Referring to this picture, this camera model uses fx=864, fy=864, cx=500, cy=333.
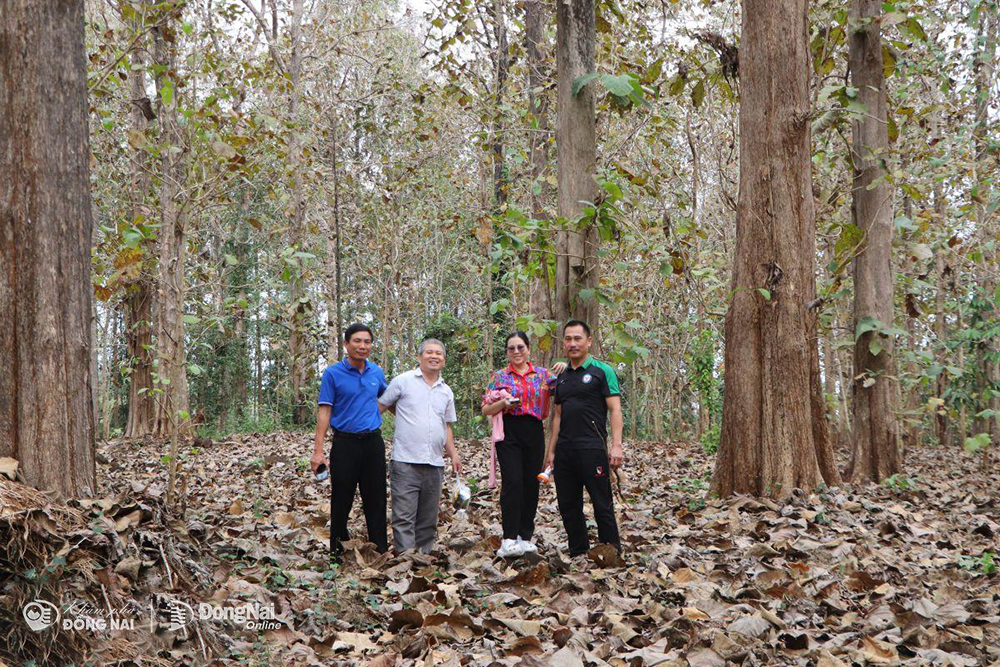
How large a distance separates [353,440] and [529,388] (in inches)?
58.5

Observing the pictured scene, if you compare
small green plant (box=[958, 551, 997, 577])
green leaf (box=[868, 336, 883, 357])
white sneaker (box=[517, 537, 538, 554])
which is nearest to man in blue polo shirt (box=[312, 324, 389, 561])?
white sneaker (box=[517, 537, 538, 554])

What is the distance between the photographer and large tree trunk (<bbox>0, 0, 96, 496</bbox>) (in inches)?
183

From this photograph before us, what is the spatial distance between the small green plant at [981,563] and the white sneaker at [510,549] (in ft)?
10.1

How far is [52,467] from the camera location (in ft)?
15.3

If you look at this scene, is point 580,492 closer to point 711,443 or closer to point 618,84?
point 618,84

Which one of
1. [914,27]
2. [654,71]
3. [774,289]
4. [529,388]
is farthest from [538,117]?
[529,388]

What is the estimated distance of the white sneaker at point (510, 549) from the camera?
22.0 ft

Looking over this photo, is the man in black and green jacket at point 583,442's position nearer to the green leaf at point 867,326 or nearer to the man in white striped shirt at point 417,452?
the man in white striped shirt at point 417,452

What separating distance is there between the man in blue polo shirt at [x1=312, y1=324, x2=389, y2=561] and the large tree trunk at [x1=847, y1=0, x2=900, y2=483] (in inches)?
231

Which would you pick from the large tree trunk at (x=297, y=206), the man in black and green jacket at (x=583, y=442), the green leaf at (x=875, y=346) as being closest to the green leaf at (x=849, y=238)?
the green leaf at (x=875, y=346)

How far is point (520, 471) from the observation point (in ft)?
23.3

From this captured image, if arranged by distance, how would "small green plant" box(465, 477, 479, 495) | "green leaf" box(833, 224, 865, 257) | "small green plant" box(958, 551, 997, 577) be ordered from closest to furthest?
"small green plant" box(958, 551, 997, 577) < "green leaf" box(833, 224, 865, 257) < "small green plant" box(465, 477, 479, 495)

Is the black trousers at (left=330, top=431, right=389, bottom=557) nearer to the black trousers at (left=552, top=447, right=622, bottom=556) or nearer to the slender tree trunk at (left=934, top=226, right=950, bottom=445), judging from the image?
the black trousers at (left=552, top=447, right=622, bottom=556)

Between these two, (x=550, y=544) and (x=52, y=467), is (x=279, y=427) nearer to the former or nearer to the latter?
(x=550, y=544)
